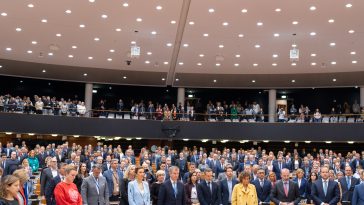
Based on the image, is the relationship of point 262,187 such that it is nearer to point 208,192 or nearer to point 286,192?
point 208,192

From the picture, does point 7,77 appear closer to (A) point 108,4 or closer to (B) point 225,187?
(A) point 108,4

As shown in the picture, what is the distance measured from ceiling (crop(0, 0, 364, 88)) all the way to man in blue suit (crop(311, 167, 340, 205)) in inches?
355

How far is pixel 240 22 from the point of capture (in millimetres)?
18875

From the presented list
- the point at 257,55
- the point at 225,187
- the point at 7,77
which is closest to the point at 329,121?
the point at 257,55

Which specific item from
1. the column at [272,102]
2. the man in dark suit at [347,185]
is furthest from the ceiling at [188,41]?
the man in dark suit at [347,185]

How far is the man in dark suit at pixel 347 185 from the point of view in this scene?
11.1 m

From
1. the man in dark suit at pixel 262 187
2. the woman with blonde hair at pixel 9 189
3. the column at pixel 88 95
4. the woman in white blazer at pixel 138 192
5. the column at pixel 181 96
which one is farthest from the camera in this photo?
the column at pixel 181 96

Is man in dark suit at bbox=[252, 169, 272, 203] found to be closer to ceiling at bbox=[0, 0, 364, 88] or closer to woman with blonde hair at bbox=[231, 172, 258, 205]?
woman with blonde hair at bbox=[231, 172, 258, 205]

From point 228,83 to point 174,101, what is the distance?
166 inches

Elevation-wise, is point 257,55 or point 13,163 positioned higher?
point 257,55

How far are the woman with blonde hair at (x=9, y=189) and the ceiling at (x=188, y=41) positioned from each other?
1321cm

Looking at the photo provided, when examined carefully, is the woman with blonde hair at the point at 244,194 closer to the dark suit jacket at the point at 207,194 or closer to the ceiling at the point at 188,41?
the dark suit jacket at the point at 207,194

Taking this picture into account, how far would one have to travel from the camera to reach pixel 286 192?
8258 mm

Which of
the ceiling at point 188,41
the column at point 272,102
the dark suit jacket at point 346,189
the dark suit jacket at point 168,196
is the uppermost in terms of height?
the ceiling at point 188,41
